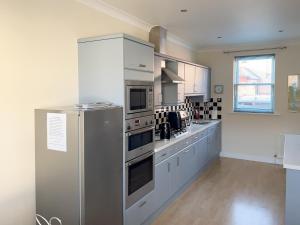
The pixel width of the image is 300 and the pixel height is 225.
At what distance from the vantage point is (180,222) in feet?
10.4

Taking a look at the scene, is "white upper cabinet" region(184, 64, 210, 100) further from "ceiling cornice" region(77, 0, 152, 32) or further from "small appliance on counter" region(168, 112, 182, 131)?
"ceiling cornice" region(77, 0, 152, 32)

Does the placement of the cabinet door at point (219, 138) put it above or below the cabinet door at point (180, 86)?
below

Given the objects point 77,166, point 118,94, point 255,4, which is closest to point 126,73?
point 118,94

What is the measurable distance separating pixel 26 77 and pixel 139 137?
1.24 metres

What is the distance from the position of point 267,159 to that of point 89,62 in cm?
462

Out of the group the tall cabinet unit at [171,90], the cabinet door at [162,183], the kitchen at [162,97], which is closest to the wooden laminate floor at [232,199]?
the kitchen at [162,97]

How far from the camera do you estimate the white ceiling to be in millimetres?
3002

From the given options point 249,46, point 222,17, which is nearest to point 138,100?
point 222,17

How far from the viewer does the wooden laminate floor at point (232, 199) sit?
3229mm

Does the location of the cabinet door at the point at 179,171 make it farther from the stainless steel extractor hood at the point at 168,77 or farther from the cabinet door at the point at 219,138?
the cabinet door at the point at 219,138

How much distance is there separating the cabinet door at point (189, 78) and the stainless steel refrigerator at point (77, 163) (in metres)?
2.41

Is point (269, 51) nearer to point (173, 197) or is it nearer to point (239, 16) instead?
point (239, 16)

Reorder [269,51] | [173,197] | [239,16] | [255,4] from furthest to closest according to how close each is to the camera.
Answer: [269,51], [173,197], [239,16], [255,4]

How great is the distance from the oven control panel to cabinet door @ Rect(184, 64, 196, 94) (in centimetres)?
172
